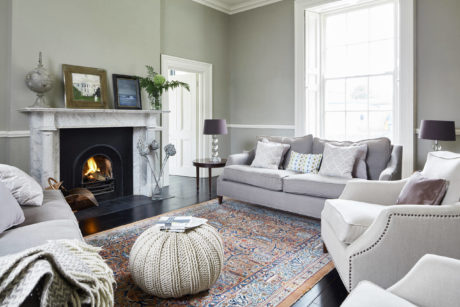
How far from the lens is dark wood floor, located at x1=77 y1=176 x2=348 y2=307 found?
201 centimetres

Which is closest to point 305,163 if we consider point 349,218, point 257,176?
point 257,176

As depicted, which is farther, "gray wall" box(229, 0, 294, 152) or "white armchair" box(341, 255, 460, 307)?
"gray wall" box(229, 0, 294, 152)

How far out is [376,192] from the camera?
2521 mm

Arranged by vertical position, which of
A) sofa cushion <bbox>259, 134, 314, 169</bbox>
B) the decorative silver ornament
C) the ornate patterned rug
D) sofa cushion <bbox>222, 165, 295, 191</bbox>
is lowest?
the ornate patterned rug

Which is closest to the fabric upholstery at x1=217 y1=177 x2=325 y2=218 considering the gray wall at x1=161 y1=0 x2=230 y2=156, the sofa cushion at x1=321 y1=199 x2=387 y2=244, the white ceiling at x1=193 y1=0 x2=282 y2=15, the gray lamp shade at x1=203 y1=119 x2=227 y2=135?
the gray lamp shade at x1=203 y1=119 x2=227 y2=135

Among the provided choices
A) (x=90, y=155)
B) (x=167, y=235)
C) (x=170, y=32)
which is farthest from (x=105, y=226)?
(x=170, y=32)

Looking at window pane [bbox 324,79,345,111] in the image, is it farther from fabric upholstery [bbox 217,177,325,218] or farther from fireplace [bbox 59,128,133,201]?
fireplace [bbox 59,128,133,201]

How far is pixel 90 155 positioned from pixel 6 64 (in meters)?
1.37

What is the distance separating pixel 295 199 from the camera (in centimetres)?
351

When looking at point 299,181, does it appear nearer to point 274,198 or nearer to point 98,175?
point 274,198

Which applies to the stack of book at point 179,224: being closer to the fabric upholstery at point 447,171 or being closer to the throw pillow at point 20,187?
the throw pillow at point 20,187

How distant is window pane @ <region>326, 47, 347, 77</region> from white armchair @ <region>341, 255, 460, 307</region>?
14.4 ft

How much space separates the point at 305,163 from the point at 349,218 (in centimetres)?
205

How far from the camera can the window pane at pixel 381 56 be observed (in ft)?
15.3
